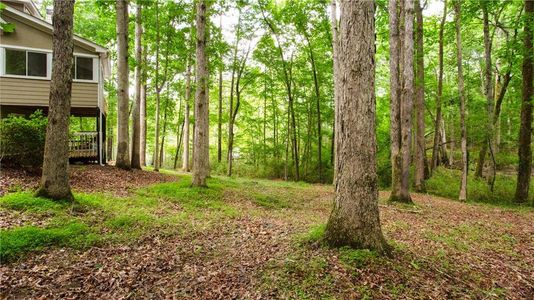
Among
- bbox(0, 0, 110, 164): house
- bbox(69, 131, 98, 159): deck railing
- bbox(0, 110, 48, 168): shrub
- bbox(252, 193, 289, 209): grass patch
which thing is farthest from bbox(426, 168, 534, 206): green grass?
bbox(69, 131, 98, 159): deck railing

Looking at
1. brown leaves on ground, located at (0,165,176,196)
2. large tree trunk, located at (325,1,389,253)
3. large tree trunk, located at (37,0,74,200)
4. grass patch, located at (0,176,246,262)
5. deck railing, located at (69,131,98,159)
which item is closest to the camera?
large tree trunk, located at (325,1,389,253)

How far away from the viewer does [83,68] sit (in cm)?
1547

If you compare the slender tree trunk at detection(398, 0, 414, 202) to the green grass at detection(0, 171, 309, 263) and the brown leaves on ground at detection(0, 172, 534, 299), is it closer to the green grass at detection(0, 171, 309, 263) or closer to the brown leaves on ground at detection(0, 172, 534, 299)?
the brown leaves on ground at detection(0, 172, 534, 299)

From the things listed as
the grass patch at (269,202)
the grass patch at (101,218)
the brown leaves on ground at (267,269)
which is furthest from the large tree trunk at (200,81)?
the brown leaves on ground at (267,269)

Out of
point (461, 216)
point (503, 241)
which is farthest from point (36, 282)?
point (461, 216)

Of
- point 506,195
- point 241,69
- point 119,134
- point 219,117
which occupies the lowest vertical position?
point 506,195

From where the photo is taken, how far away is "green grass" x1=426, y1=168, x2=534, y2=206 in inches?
581

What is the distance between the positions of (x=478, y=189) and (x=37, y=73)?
22.1 metres

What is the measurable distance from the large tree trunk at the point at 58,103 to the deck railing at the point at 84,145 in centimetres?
851

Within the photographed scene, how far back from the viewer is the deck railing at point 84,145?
14.6 metres

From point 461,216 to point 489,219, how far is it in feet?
2.67

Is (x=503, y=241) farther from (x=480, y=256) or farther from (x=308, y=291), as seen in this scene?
(x=308, y=291)

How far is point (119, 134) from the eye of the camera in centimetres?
1382

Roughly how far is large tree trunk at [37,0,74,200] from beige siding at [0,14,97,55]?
10075 millimetres
